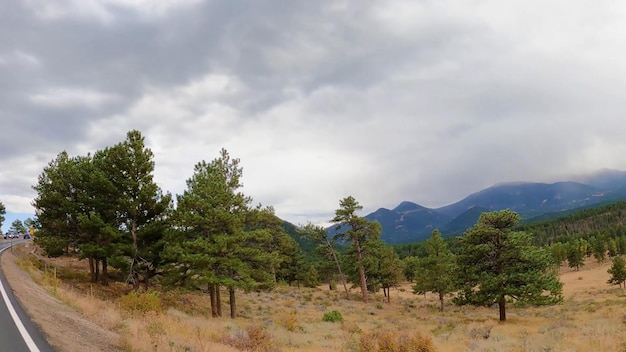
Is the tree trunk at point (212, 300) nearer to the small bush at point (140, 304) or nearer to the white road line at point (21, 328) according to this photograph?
the small bush at point (140, 304)

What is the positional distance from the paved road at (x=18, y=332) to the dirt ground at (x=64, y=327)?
21 cm

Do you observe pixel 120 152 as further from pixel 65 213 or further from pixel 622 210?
pixel 622 210

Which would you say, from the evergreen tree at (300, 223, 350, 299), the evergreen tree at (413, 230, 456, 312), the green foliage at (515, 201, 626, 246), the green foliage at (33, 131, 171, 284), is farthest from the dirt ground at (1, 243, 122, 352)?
the green foliage at (515, 201, 626, 246)

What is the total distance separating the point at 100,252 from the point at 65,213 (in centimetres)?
656

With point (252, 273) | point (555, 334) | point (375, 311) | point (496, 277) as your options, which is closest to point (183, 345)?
point (252, 273)

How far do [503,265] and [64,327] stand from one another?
90.7 ft

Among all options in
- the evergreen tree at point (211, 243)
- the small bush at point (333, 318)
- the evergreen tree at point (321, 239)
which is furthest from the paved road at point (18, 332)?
the evergreen tree at point (321, 239)

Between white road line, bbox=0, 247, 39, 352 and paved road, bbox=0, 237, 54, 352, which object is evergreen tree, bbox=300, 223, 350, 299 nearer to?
white road line, bbox=0, 247, 39, 352

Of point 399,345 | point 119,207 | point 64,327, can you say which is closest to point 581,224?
point 399,345

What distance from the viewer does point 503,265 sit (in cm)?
2786

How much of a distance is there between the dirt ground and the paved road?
208mm

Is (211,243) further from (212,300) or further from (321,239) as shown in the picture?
(321,239)

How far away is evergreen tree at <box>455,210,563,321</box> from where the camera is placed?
1006 inches

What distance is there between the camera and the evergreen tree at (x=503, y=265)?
25.6m
